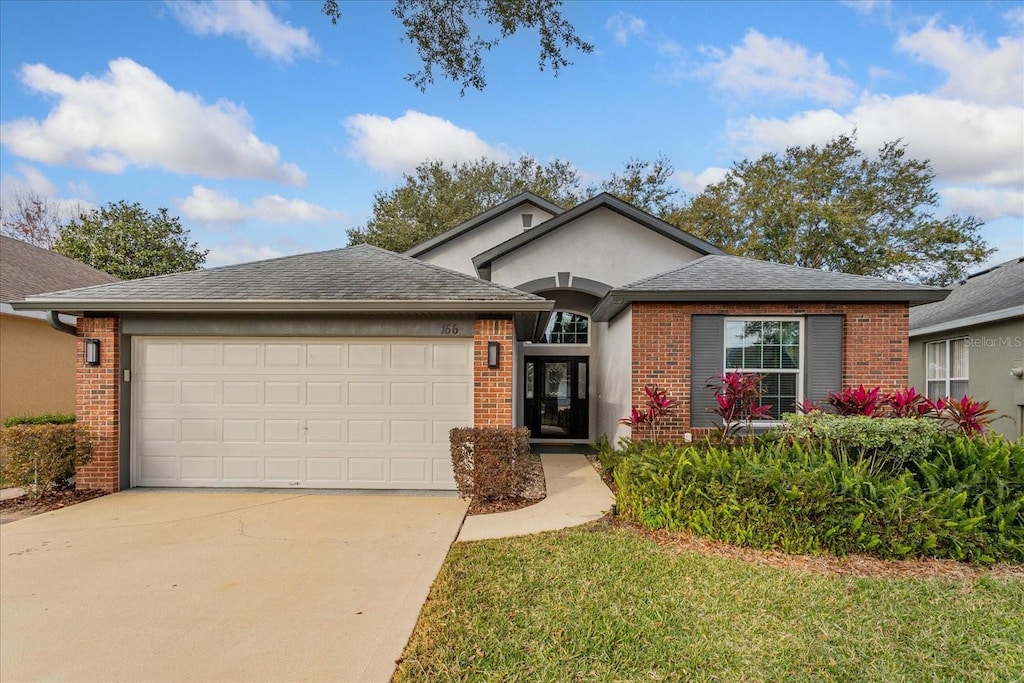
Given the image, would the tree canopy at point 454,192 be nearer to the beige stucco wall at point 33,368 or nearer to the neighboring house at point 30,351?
the neighboring house at point 30,351

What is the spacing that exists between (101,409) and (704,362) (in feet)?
30.3

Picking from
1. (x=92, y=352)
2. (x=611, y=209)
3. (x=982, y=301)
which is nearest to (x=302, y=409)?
(x=92, y=352)

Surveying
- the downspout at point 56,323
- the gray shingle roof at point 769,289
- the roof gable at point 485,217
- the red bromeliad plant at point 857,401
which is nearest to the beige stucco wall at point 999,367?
the gray shingle roof at point 769,289

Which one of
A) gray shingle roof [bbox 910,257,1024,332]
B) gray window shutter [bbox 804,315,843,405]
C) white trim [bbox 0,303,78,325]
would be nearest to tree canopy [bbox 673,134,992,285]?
gray shingle roof [bbox 910,257,1024,332]

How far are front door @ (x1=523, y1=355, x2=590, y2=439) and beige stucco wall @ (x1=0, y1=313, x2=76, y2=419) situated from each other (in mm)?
10150

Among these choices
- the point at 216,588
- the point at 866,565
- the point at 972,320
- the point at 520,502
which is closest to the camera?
the point at 216,588

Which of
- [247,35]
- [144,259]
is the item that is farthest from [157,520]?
[144,259]

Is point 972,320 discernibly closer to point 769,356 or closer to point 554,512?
point 769,356

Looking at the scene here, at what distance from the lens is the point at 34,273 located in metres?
A: 11.8

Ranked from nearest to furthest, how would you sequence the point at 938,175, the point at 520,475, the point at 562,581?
the point at 562,581, the point at 520,475, the point at 938,175

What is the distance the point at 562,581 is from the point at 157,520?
4957mm

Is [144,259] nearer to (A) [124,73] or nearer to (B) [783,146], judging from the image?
(A) [124,73]

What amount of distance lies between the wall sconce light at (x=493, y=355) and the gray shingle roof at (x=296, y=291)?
56 cm

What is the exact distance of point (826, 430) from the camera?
594 cm
